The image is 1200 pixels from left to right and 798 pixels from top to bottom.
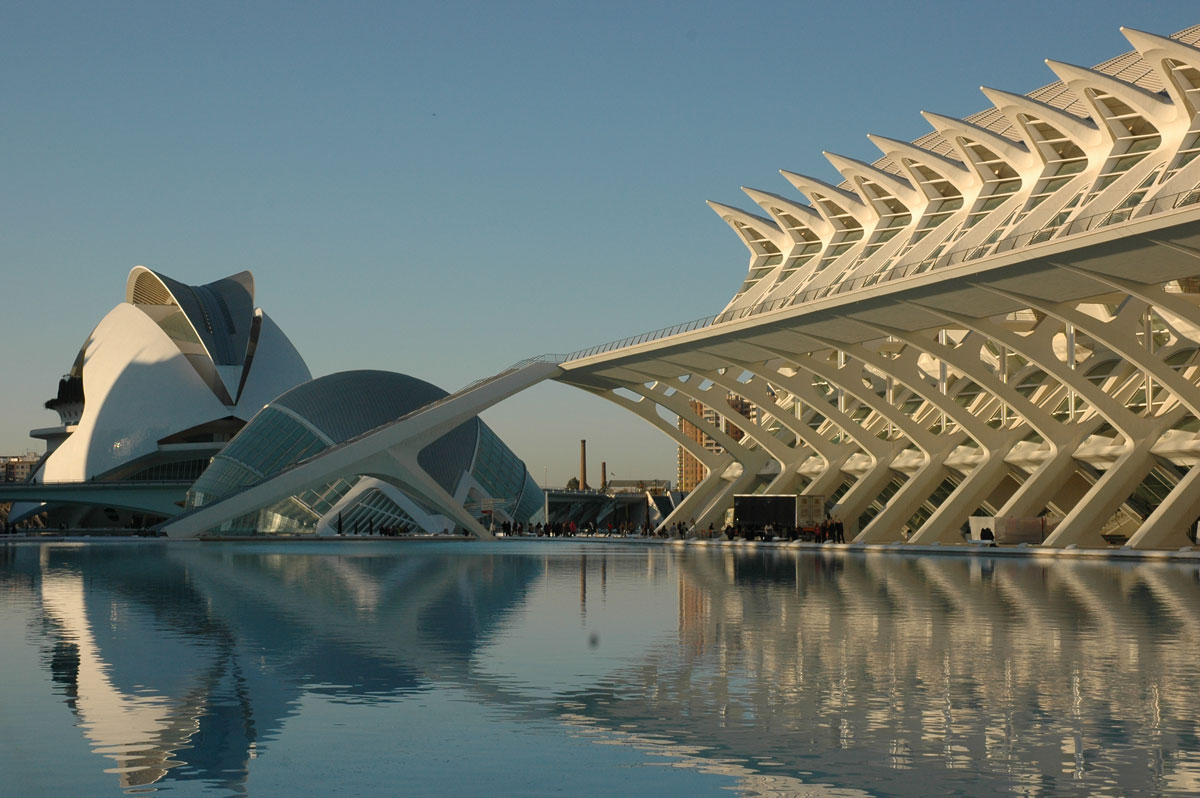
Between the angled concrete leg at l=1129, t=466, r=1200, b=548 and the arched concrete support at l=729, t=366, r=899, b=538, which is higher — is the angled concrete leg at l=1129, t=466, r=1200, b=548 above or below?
below

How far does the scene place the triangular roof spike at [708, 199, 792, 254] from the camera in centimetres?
6090

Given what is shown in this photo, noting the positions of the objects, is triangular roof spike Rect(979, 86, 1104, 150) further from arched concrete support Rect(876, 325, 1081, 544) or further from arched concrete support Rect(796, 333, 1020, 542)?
arched concrete support Rect(796, 333, 1020, 542)

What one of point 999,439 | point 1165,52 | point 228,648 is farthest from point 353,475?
point 228,648

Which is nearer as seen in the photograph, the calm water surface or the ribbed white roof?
the calm water surface

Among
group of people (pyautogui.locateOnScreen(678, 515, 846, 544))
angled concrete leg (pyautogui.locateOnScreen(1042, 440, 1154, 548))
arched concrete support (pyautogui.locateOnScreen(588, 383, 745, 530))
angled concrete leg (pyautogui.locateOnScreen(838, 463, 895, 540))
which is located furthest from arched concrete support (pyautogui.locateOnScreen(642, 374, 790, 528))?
angled concrete leg (pyautogui.locateOnScreen(1042, 440, 1154, 548))

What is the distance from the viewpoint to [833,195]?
5506cm

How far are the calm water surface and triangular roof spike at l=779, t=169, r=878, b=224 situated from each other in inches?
1416

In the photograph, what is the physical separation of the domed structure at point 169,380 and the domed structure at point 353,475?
645 inches

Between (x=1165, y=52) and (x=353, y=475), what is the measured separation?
35.0 meters

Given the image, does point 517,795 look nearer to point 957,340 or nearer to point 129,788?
point 129,788

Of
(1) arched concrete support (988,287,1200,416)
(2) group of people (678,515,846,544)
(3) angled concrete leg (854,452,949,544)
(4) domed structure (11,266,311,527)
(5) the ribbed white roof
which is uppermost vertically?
(5) the ribbed white roof

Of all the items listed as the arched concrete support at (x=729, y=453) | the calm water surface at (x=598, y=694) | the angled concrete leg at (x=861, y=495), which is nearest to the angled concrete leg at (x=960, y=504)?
the angled concrete leg at (x=861, y=495)

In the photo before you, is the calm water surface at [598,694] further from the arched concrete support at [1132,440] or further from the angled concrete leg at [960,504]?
the angled concrete leg at [960,504]

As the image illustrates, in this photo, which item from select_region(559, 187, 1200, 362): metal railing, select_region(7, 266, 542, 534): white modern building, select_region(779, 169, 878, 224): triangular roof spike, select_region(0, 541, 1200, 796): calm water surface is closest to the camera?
select_region(0, 541, 1200, 796): calm water surface
